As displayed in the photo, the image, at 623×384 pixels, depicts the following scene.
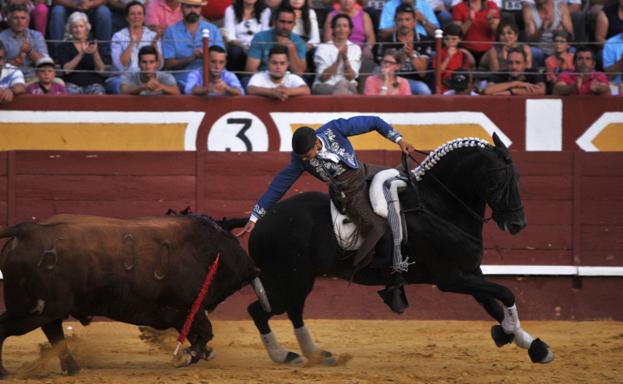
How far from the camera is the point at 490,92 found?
1107cm

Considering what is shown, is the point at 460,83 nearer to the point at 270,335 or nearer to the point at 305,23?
the point at 305,23

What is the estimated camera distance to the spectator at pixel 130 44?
10867 millimetres

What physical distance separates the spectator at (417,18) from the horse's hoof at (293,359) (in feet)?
13.6

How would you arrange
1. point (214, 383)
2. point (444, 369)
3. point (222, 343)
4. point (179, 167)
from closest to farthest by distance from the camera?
1. point (214, 383)
2. point (444, 369)
3. point (222, 343)
4. point (179, 167)

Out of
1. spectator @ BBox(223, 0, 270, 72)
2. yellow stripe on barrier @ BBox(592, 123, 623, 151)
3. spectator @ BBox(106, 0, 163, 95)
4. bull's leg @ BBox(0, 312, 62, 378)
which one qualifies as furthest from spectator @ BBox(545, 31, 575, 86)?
bull's leg @ BBox(0, 312, 62, 378)

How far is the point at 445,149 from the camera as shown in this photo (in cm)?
787

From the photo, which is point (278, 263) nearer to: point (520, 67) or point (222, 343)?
point (222, 343)

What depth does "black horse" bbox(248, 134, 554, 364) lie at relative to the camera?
7719 mm

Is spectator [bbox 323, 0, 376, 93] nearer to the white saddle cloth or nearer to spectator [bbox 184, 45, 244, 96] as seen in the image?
spectator [bbox 184, 45, 244, 96]

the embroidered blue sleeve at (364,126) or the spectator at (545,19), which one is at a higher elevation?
the spectator at (545,19)

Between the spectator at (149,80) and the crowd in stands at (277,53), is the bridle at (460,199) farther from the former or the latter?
the spectator at (149,80)

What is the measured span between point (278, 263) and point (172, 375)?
3.61 ft

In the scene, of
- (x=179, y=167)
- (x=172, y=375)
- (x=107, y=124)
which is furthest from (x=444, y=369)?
(x=107, y=124)

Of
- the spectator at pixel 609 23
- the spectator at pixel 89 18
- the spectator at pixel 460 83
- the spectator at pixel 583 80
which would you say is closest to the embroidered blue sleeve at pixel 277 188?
the spectator at pixel 460 83
